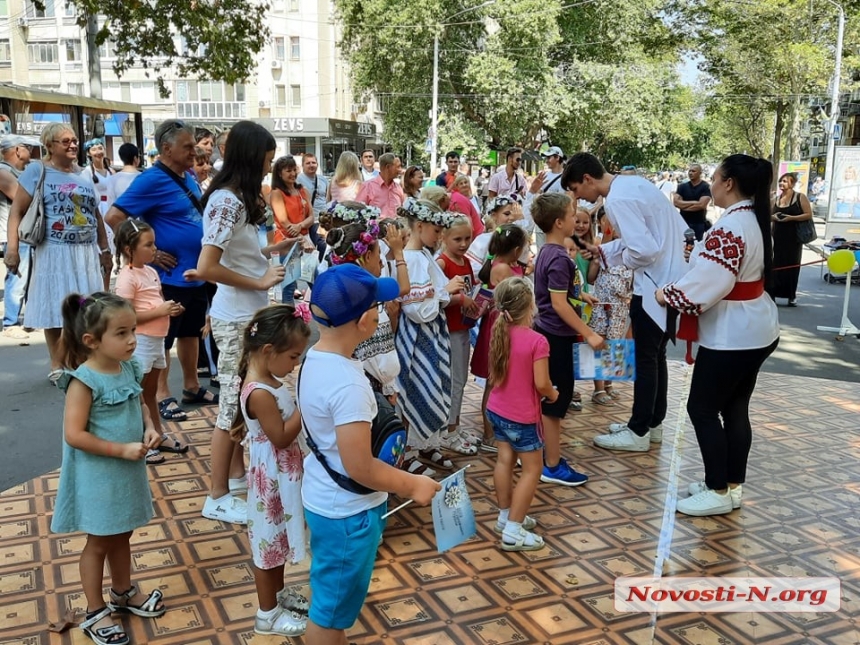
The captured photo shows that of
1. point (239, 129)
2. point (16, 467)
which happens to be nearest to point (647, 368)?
point (239, 129)

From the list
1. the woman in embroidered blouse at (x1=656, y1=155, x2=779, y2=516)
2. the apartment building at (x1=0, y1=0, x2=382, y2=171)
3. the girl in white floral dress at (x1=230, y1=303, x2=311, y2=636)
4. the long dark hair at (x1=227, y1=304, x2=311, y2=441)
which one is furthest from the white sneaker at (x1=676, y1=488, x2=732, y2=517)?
the apartment building at (x1=0, y1=0, x2=382, y2=171)

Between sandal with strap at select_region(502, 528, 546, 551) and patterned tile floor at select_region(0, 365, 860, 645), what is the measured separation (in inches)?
1.7

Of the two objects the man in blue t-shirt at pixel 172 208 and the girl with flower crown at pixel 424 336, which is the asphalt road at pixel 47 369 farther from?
the girl with flower crown at pixel 424 336

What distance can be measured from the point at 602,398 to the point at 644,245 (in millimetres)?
1852

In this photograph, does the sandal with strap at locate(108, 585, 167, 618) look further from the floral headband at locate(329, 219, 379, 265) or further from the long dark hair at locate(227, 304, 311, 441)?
the floral headband at locate(329, 219, 379, 265)

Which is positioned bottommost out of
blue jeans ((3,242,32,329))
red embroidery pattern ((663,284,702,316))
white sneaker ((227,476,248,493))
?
white sneaker ((227,476,248,493))

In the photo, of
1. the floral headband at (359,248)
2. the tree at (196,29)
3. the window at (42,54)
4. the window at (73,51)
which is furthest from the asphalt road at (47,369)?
the window at (42,54)

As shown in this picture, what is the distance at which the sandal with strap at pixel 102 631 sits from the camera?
2779 mm

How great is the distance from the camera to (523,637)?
2926 mm

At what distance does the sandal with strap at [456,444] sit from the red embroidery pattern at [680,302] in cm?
161

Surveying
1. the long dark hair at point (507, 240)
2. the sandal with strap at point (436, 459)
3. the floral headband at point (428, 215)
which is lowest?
the sandal with strap at point (436, 459)

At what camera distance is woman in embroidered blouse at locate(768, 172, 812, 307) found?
10.1 meters

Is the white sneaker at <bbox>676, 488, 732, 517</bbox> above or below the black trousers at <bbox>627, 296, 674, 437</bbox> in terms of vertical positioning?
below

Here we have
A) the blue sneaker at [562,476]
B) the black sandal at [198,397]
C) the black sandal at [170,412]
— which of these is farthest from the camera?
the black sandal at [198,397]
